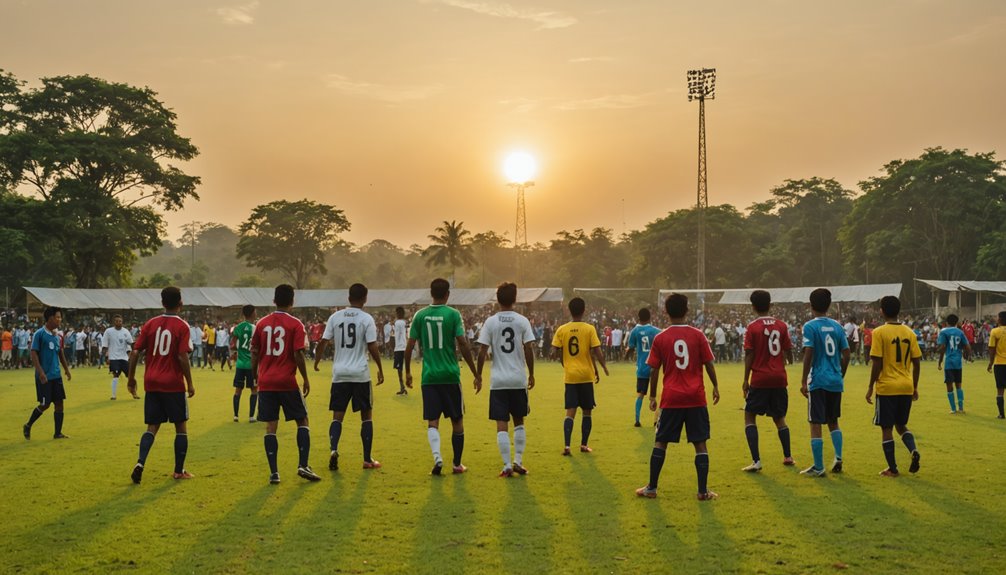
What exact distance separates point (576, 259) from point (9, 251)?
59249 mm

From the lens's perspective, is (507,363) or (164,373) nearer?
(164,373)

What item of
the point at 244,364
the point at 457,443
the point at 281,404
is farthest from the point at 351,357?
the point at 244,364

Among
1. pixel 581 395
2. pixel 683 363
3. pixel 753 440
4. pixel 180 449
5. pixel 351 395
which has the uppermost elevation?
pixel 683 363

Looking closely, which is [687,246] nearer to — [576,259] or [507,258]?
[576,259]

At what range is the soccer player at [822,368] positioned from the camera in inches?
372

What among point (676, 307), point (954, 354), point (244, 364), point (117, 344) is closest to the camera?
point (676, 307)

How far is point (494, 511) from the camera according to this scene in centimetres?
777

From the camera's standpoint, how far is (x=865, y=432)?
43.6 ft

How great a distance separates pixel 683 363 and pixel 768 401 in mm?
2215

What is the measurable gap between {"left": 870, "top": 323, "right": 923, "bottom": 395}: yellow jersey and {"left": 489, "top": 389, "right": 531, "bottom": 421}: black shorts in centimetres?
421

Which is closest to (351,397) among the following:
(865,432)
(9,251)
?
(865,432)

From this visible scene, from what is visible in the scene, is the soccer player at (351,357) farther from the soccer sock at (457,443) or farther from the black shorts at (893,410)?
the black shorts at (893,410)

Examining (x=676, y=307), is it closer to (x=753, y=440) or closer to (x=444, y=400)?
(x=753, y=440)

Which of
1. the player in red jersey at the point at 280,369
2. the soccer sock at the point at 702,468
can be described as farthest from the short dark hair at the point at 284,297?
the soccer sock at the point at 702,468
